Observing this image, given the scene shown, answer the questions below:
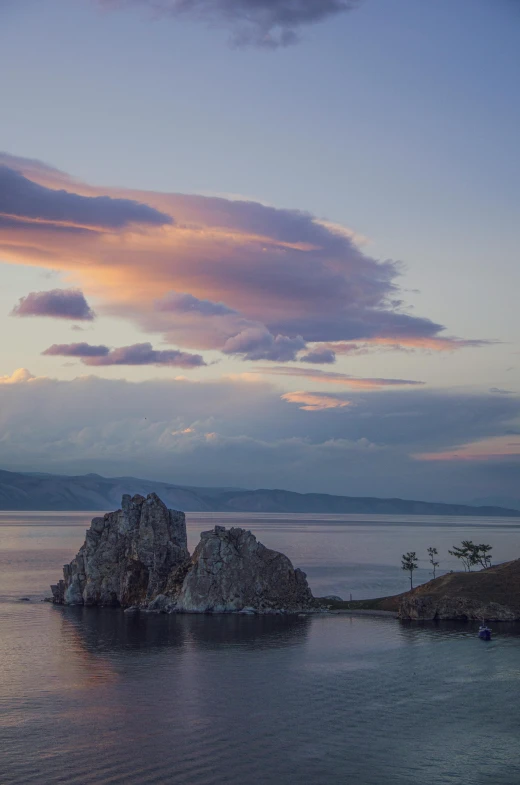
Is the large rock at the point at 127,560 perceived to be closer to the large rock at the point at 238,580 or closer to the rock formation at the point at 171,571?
the rock formation at the point at 171,571

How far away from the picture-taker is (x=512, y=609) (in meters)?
134

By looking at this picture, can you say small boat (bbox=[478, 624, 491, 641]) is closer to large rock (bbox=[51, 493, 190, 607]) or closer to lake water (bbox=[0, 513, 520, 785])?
lake water (bbox=[0, 513, 520, 785])

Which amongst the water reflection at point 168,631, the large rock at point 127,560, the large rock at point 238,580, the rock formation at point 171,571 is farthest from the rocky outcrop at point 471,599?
the large rock at point 127,560

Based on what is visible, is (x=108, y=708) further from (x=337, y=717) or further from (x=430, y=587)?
(x=430, y=587)

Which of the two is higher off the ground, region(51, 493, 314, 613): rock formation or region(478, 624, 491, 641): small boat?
region(51, 493, 314, 613): rock formation

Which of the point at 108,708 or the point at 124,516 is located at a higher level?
the point at 124,516

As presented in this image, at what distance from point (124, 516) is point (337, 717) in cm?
8917

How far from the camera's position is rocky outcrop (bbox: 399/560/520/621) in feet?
443

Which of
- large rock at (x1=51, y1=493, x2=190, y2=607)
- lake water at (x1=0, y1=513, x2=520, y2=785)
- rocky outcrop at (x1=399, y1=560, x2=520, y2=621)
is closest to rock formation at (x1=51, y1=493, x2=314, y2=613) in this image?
large rock at (x1=51, y1=493, x2=190, y2=607)

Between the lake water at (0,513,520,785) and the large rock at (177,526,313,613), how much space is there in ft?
29.9

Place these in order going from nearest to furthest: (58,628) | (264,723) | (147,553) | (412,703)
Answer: (264,723), (412,703), (58,628), (147,553)

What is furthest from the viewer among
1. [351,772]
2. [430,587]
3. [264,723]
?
[430,587]

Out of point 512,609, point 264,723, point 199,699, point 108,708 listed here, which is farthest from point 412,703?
point 512,609

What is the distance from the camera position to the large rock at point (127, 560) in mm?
154750
